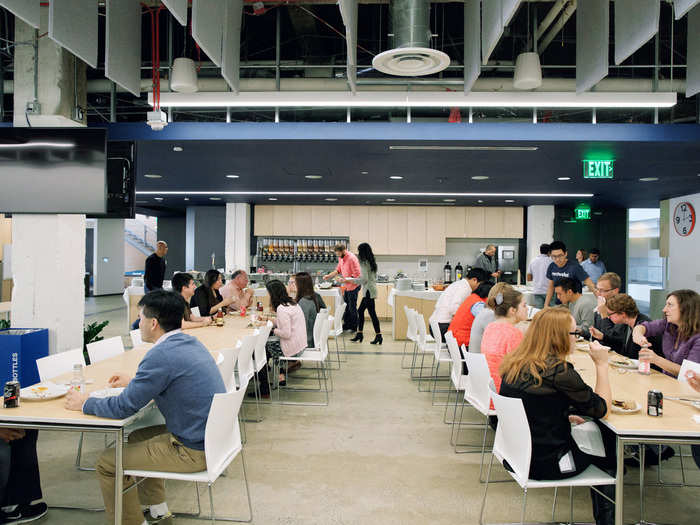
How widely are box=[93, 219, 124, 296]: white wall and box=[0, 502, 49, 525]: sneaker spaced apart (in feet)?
48.0

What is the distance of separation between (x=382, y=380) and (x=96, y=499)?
3.69 meters

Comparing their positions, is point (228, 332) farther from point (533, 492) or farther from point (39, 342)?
point (533, 492)

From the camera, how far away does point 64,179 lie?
4.46 metres

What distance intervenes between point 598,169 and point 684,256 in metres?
5.81

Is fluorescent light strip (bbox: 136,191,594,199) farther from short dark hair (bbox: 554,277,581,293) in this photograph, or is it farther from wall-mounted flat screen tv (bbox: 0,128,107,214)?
wall-mounted flat screen tv (bbox: 0,128,107,214)

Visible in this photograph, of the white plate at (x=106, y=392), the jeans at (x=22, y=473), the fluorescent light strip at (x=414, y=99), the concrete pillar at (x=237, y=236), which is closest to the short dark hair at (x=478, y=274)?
the fluorescent light strip at (x=414, y=99)

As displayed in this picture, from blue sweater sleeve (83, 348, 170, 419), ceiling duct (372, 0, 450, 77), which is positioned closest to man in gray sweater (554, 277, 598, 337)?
ceiling duct (372, 0, 450, 77)

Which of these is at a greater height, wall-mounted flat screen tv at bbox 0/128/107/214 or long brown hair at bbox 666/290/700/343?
wall-mounted flat screen tv at bbox 0/128/107/214

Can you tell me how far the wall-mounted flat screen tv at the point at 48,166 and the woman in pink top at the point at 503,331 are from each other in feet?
11.7

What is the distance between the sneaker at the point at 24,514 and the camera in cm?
279

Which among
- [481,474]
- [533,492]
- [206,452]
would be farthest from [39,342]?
[533,492]

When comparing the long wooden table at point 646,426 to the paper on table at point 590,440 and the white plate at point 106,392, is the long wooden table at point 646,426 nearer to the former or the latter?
the paper on table at point 590,440

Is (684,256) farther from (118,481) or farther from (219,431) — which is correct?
(118,481)

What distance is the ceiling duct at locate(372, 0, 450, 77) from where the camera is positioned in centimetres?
357
